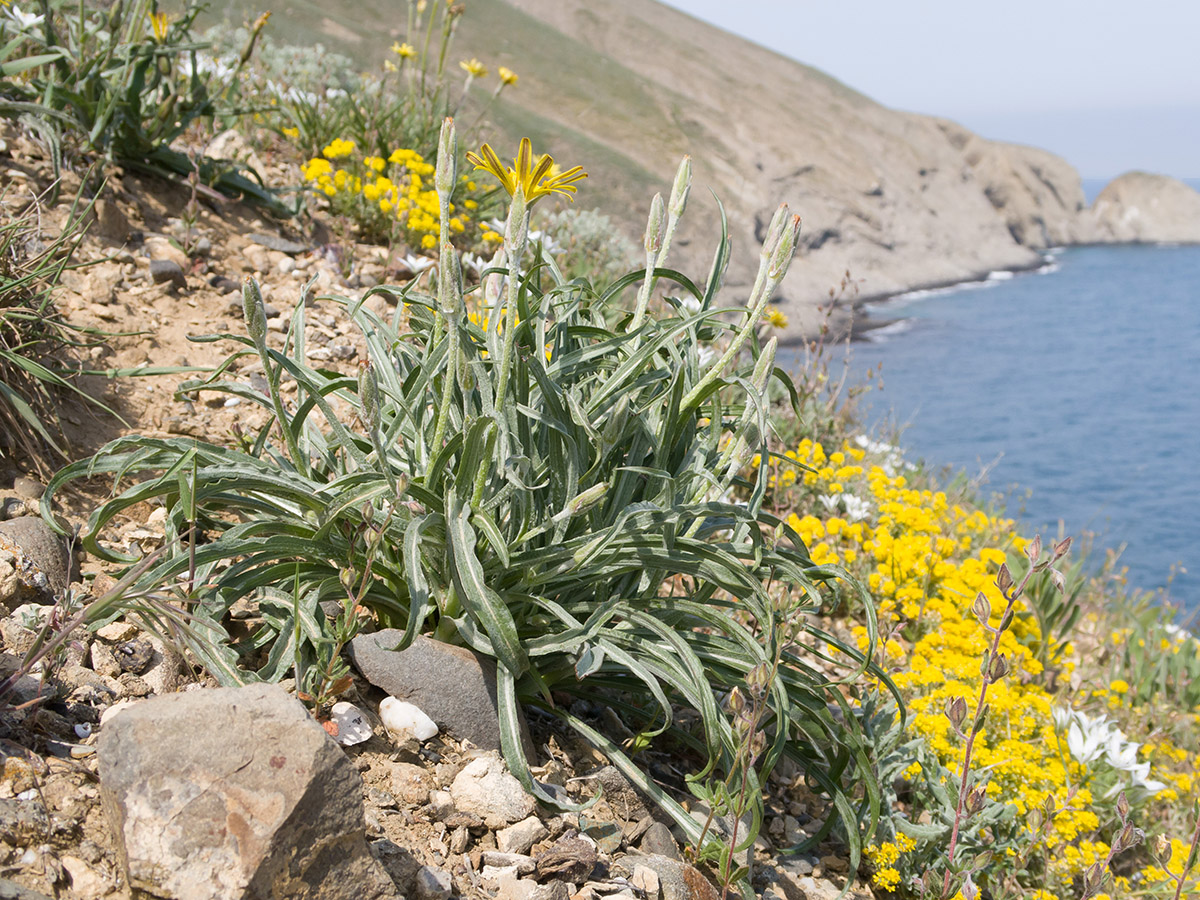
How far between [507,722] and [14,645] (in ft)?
3.58

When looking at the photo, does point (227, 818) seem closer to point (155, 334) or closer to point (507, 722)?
point (507, 722)

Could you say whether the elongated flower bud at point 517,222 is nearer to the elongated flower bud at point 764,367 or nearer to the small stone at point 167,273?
the elongated flower bud at point 764,367

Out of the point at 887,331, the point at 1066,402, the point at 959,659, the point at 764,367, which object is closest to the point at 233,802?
the point at 764,367

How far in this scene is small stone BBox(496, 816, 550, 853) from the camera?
6.00 ft

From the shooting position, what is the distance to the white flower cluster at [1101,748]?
309 cm

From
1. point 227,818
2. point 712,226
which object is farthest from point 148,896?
point 712,226

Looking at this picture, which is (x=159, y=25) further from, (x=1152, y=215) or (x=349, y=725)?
(x=1152, y=215)

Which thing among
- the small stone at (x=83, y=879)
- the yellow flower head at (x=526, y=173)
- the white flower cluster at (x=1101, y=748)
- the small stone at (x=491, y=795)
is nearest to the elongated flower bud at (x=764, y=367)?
the yellow flower head at (x=526, y=173)

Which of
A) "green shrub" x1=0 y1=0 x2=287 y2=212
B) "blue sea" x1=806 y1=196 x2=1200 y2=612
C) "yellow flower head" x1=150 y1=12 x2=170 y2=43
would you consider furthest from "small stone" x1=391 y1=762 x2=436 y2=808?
"blue sea" x1=806 y1=196 x2=1200 y2=612

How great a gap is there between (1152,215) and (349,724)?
72.8 metres

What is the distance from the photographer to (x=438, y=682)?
2.04 m

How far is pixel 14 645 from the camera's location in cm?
191

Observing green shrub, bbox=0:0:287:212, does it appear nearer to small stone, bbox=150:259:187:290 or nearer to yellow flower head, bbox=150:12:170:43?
yellow flower head, bbox=150:12:170:43

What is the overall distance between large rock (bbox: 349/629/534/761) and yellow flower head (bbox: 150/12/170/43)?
324 centimetres
